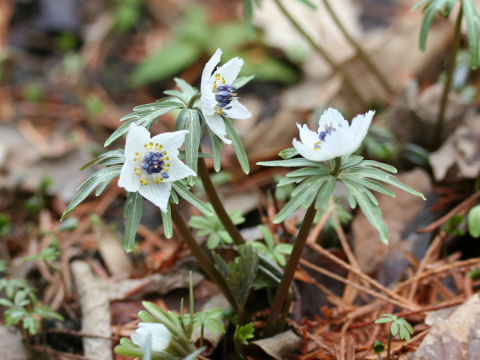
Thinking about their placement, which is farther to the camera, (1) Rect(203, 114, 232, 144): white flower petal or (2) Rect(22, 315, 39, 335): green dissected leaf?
(2) Rect(22, 315, 39, 335): green dissected leaf

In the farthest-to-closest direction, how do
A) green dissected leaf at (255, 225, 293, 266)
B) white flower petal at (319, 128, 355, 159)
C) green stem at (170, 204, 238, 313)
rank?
green dissected leaf at (255, 225, 293, 266)
green stem at (170, 204, 238, 313)
white flower petal at (319, 128, 355, 159)

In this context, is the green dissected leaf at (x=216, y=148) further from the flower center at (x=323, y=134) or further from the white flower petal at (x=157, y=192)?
the flower center at (x=323, y=134)

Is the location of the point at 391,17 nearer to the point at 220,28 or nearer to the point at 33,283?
the point at 220,28

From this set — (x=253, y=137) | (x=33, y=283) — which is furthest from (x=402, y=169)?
(x=33, y=283)

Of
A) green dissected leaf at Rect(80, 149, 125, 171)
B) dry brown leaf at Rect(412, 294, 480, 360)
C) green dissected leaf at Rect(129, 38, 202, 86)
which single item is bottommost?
dry brown leaf at Rect(412, 294, 480, 360)

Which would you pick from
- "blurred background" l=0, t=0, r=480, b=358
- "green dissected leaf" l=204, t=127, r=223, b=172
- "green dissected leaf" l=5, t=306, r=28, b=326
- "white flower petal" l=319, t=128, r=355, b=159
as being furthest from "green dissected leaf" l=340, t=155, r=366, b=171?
"green dissected leaf" l=5, t=306, r=28, b=326

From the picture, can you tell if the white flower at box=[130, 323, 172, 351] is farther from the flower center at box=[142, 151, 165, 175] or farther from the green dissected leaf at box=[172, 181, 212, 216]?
the flower center at box=[142, 151, 165, 175]

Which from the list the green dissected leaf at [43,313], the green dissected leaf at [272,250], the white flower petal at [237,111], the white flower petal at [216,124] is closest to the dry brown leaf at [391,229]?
the green dissected leaf at [272,250]

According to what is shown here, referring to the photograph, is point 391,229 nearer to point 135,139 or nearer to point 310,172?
point 310,172
